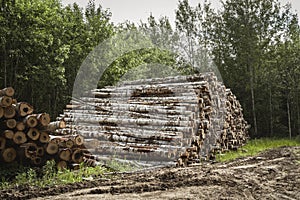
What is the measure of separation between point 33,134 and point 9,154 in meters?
0.66

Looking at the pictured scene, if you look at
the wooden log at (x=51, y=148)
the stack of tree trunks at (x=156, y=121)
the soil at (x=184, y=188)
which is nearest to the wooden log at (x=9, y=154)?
the wooden log at (x=51, y=148)

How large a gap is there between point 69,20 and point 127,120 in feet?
36.1

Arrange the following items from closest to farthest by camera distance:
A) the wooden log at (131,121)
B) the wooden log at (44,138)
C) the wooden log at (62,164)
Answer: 1. the wooden log at (62,164)
2. the wooden log at (44,138)
3. the wooden log at (131,121)

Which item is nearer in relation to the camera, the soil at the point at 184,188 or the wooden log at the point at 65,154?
the soil at the point at 184,188

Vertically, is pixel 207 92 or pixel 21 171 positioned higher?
pixel 207 92

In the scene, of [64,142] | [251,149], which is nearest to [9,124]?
[64,142]

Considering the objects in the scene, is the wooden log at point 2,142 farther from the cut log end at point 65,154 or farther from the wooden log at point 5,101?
the cut log end at point 65,154

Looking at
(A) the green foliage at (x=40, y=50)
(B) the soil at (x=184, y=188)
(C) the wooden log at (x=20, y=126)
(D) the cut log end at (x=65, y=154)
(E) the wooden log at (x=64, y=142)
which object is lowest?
(B) the soil at (x=184, y=188)

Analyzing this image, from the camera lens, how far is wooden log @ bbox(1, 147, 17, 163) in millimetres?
8180

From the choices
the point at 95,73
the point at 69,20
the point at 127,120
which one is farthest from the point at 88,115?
the point at 69,20

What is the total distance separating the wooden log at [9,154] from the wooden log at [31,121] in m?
0.65

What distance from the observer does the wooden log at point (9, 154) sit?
322 inches

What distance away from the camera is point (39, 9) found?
15086 mm

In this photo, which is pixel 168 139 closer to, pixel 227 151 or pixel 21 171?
pixel 21 171
